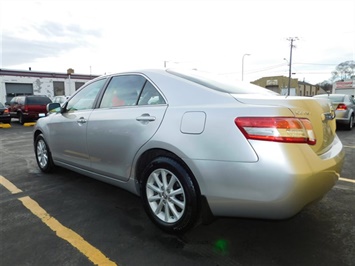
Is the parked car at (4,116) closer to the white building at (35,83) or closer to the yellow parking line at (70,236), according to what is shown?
the yellow parking line at (70,236)

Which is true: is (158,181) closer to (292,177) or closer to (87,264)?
(87,264)

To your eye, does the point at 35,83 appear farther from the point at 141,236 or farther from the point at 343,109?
the point at 141,236

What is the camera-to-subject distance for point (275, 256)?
2.34 metres

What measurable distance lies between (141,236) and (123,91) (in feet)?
5.25

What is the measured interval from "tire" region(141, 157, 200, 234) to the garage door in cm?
3483

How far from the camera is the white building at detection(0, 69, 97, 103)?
31.8 meters

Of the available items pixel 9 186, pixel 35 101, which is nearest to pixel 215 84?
pixel 9 186

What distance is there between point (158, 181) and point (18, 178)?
9.97ft

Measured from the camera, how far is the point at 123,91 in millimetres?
3324

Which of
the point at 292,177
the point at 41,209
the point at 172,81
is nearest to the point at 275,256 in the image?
the point at 292,177

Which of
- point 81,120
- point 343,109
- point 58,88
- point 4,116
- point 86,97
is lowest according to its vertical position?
point 4,116

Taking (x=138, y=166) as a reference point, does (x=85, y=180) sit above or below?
below

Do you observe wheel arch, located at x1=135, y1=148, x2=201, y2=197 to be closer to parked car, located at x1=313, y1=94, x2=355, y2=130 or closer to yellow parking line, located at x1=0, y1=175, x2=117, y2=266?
yellow parking line, located at x1=0, y1=175, x2=117, y2=266

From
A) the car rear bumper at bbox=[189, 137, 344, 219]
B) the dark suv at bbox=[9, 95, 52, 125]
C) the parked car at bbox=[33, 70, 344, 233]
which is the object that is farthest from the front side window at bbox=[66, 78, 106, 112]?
the dark suv at bbox=[9, 95, 52, 125]
